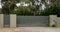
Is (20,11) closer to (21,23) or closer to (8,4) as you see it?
(8,4)

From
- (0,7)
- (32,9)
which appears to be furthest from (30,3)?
(0,7)

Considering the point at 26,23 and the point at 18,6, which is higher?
the point at 18,6

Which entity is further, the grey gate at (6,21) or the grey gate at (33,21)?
the grey gate at (33,21)

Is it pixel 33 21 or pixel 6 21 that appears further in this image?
pixel 33 21

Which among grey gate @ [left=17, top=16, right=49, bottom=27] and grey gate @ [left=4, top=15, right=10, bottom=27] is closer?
grey gate @ [left=4, top=15, right=10, bottom=27]

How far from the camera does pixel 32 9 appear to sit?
27453 mm

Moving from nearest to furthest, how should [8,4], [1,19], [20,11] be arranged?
1. [1,19]
2. [20,11]
3. [8,4]

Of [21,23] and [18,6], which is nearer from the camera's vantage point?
[21,23]

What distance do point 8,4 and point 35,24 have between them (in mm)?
9002

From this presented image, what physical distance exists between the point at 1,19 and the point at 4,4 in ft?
26.7

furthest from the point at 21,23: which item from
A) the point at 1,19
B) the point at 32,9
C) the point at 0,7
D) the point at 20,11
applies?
the point at 0,7

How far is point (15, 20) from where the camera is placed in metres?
20.4

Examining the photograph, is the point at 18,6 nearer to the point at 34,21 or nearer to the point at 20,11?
the point at 20,11

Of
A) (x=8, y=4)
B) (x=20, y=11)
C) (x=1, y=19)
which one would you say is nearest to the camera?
(x=1, y=19)
